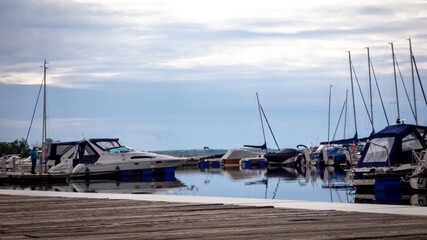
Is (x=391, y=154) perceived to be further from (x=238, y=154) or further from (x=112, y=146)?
(x=238, y=154)

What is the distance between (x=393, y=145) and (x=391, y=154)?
0.50m

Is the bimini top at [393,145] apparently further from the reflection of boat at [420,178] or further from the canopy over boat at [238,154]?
the canopy over boat at [238,154]

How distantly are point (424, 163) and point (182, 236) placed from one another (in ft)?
64.9

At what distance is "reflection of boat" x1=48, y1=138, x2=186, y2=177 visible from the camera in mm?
44594

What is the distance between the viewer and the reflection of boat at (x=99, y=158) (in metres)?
44.6

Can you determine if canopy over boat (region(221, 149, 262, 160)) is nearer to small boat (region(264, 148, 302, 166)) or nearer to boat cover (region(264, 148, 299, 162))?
small boat (region(264, 148, 302, 166))

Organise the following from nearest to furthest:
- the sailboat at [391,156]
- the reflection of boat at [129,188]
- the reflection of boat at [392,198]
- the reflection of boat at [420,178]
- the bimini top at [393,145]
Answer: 1. the reflection of boat at [392,198]
2. the reflection of boat at [420,178]
3. the sailboat at [391,156]
4. the bimini top at [393,145]
5. the reflection of boat at [129,188]

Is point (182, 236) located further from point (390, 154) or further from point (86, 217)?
point (390, 154)

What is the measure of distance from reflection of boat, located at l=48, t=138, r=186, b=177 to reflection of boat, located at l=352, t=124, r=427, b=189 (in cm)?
2125

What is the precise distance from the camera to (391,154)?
27.3 meters

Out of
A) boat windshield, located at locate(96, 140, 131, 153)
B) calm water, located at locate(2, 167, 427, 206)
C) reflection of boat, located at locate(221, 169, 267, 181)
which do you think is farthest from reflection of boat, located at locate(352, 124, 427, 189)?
boat windshield, located at locate(96, 140, 131, 153)

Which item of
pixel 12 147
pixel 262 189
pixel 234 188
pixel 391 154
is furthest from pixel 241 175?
pixel 12 147

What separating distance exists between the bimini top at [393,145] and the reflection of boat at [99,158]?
69.5 ft

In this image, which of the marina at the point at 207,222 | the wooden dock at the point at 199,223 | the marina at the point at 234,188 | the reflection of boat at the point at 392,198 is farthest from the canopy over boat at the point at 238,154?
the wooden dock at the point at 199,223
